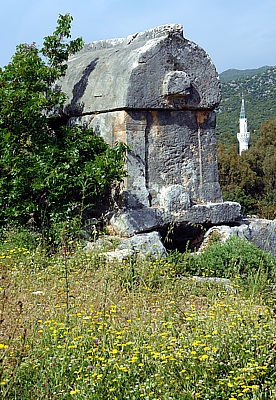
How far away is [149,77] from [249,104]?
157ft

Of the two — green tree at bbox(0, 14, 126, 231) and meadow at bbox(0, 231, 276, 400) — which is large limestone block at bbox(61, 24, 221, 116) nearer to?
green tree at bbox(0, 14, 126, 231)

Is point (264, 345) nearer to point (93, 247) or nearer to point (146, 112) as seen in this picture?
point (93, 247)

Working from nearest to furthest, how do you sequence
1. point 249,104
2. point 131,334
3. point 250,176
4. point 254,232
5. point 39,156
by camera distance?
1. point 131,334
2. point 39,156
3. point 254,232
4. point 250,176
5. point 249,104

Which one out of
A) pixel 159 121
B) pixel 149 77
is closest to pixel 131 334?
pixel 159 121

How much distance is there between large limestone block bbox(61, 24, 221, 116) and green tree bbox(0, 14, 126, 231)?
20.7 inches

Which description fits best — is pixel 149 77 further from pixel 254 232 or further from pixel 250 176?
pixel 250 176

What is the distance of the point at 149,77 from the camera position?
309 inches

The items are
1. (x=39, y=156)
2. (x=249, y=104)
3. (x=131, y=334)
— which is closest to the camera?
(x=131, y=334)

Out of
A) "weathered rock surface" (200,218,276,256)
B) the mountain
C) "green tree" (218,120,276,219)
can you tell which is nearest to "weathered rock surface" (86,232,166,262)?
"weathered rock surface" (200,218,276,256)

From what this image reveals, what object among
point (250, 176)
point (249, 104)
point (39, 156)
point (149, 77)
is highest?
point (249, 104)

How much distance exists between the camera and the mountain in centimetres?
4581

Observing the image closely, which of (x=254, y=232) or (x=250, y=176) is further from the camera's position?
(x=250, y=176)

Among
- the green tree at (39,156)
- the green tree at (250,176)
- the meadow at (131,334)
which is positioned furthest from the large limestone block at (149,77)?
the green tree at (250,176)

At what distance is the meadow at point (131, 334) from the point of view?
365cm
